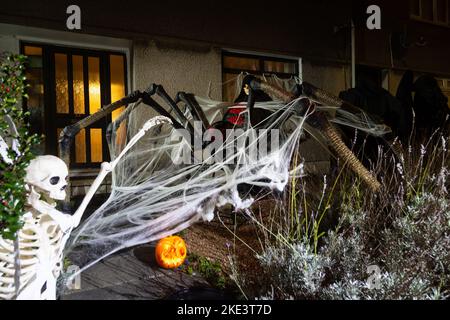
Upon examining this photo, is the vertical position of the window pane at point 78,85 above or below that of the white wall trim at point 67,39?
below

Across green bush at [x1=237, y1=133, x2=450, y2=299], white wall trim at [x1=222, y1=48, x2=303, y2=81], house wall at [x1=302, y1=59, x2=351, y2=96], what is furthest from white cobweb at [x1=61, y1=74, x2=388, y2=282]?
house wall at [x1=302, y1=59, x2=351, y2=96]

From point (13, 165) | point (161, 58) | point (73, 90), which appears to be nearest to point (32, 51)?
point (73, 90)

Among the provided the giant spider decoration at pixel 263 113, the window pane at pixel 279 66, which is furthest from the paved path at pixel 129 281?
the window pane at pixel 279 66

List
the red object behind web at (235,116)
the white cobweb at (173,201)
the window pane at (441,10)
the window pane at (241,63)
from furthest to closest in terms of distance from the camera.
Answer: the window pane at (441,10), the window pane at (241,63), the red object behind web at (235,116), the white cobweb at (173,201)

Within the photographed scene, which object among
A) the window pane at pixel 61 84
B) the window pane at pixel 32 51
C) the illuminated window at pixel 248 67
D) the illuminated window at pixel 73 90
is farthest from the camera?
the illuminated window at pixel 248 67

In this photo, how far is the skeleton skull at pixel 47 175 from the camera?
2.67 metres

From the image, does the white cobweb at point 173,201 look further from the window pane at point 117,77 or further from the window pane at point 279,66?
the window pane at point 279,66

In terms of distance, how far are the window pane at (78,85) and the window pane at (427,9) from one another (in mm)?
11367

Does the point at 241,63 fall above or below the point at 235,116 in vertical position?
above

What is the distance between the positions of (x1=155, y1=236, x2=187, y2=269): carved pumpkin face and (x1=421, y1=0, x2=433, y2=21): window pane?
13.1 m

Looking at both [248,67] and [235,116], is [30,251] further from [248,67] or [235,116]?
[248,67]

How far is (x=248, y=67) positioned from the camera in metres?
9.62

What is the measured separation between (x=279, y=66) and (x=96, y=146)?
480 cm

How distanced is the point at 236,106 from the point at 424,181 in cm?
221
